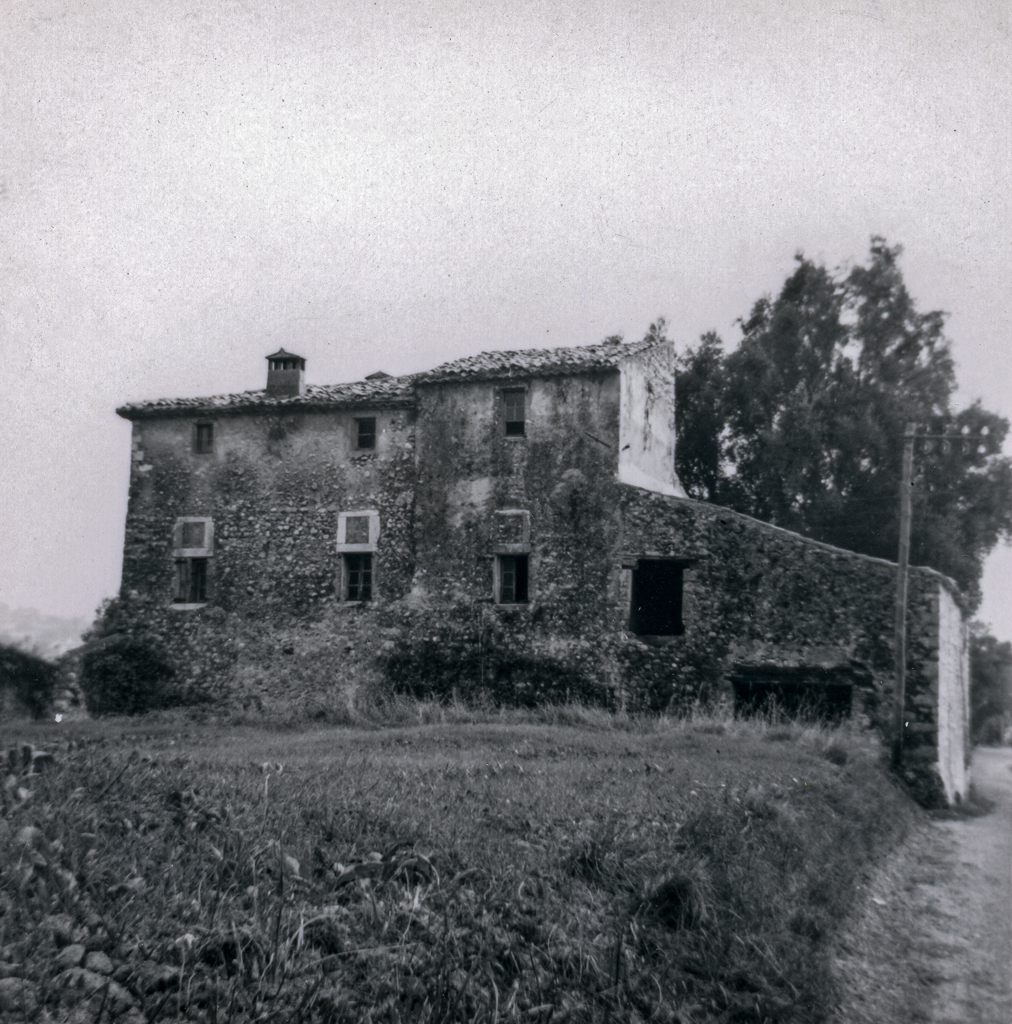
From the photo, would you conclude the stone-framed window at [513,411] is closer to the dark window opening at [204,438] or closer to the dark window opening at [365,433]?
the dark window opening at [365,433]

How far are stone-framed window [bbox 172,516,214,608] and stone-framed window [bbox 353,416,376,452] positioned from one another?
3853 millimetres

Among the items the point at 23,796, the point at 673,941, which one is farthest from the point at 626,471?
the point at 23,796

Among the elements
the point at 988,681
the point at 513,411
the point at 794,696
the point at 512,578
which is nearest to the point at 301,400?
the point at 513,411

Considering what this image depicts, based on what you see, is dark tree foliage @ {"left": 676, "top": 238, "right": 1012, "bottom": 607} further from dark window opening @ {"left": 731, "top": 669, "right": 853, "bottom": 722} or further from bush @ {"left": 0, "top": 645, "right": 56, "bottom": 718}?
bush @ {"left": 0, "top": 645, "right": 56, "bottom": 718}

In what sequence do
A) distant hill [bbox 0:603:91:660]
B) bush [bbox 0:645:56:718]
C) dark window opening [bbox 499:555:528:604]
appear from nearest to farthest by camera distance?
distant hill [bbox 0:603:91:660] → dark window opening [bbox 499:555:528:604] → bush [bbox 0:645:56:718]

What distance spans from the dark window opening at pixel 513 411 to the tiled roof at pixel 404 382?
43cm

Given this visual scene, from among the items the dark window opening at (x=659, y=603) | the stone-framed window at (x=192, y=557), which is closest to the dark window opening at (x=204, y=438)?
the stone-framed window at (x=192, y=557)

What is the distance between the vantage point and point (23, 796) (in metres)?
5.27

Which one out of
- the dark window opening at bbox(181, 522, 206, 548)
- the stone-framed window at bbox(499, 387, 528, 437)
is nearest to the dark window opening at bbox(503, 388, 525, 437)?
the stone-framed window at bbox(499, 387, 528, 437)

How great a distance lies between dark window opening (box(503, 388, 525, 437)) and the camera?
21.3m

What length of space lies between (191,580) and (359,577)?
4085mm

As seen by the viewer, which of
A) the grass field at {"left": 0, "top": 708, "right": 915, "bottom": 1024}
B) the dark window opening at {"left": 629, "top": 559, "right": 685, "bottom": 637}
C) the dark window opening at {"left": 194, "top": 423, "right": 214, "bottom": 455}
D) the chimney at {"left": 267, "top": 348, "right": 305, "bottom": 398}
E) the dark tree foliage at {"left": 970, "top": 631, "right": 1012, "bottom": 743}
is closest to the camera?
the grass field at {"left": 0, "top": 708, "right": 915, "bottom": 1024}

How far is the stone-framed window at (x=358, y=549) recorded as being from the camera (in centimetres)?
2177

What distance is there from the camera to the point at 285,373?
79.0ft
